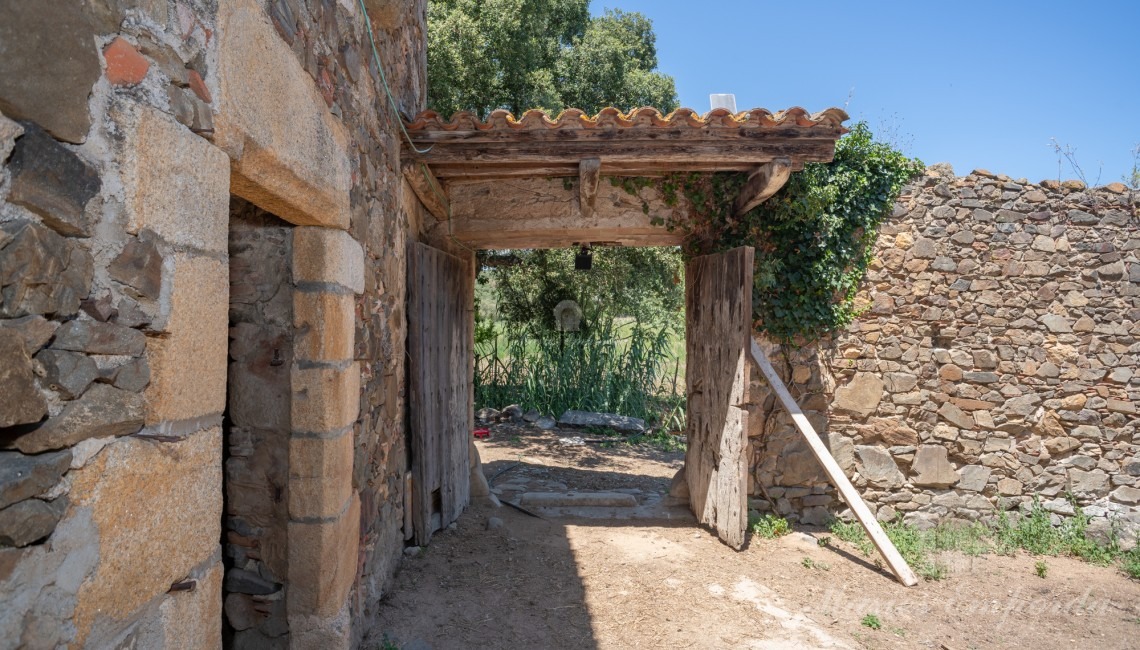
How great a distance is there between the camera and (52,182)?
1.02 meters

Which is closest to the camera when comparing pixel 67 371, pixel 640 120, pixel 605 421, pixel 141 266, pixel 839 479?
pixel 67 371

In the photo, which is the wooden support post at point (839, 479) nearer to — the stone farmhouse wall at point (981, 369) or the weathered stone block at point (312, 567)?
the stone farmhouse wall at point (981, 369)

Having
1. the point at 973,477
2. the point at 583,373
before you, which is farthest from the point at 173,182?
the point at 583,373

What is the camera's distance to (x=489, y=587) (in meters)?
3.90

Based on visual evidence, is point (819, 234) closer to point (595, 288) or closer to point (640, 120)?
point (640, 120)

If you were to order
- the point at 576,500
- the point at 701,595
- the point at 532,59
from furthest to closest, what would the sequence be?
the point at 532,59, the point at 576,500, the point at 701,595

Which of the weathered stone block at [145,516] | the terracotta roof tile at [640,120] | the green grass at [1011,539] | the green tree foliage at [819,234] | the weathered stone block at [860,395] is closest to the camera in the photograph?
the weathered stone block at [145,516]

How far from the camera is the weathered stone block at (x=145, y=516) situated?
3.80ft

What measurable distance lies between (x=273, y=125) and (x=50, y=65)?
2.87 ft

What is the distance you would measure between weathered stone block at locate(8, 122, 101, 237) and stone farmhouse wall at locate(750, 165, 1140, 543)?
446 cm

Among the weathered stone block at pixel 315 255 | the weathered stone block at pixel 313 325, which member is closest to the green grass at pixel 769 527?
the weathered stone block at pixel 313 325

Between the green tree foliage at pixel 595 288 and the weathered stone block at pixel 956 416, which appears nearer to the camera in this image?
the weathered stone block at pixel 956 416

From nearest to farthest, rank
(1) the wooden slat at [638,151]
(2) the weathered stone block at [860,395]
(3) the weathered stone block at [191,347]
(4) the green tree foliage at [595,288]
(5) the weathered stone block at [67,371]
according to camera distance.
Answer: (5) the weathered stone block at [67,371] < (3) the weathered stone block at [191,347] < (1) the wooden slat at [638,151] < (2) the weathered stone block at [860,395] < (4) the green tree foliage at [595,288]

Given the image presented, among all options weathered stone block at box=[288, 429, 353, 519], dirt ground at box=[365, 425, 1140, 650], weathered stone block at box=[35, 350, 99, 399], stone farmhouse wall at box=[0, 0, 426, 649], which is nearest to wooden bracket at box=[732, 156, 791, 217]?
dirt ground at box=[365, 425, 1140, 650]
